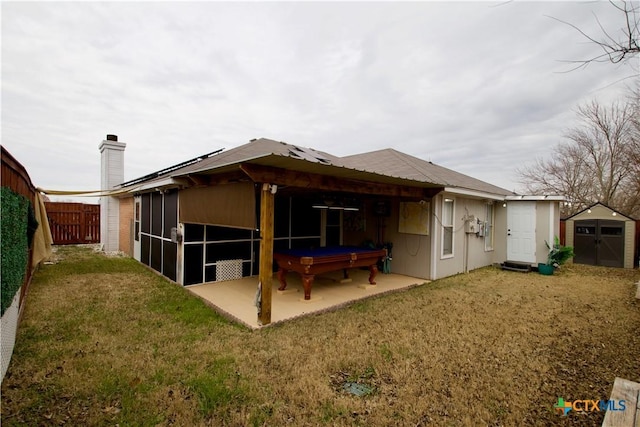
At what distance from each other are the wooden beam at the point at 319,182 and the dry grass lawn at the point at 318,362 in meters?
2.17

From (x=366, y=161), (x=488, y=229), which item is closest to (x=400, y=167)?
(x=366, y=161)

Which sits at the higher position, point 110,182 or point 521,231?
point 110,182

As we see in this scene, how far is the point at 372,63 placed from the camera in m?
7.95

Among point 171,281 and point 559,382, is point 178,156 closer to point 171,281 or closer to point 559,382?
point 171,281

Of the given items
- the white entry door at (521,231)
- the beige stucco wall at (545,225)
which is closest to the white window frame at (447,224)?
the white entry door at (521,231)

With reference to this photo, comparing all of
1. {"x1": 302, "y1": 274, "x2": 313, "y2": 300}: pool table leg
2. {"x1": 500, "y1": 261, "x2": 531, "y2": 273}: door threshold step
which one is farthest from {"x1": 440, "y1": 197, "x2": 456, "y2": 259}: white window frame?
{"x1": 302, "y1": 274, "x2": 313, "y2": 300}: pool table leg

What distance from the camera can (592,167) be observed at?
55.9ft

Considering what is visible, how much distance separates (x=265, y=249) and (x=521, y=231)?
9.41 m

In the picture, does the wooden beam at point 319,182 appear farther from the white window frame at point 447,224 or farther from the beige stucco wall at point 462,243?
the beige stucco wall at point 462,243

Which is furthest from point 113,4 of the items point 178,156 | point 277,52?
point 178,156

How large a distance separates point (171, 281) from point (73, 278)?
2.39 meters

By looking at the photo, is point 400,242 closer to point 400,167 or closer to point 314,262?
point 400,167

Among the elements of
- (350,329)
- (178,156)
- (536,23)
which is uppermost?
(178,156)

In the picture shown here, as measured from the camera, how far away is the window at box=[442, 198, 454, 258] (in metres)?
7.72
